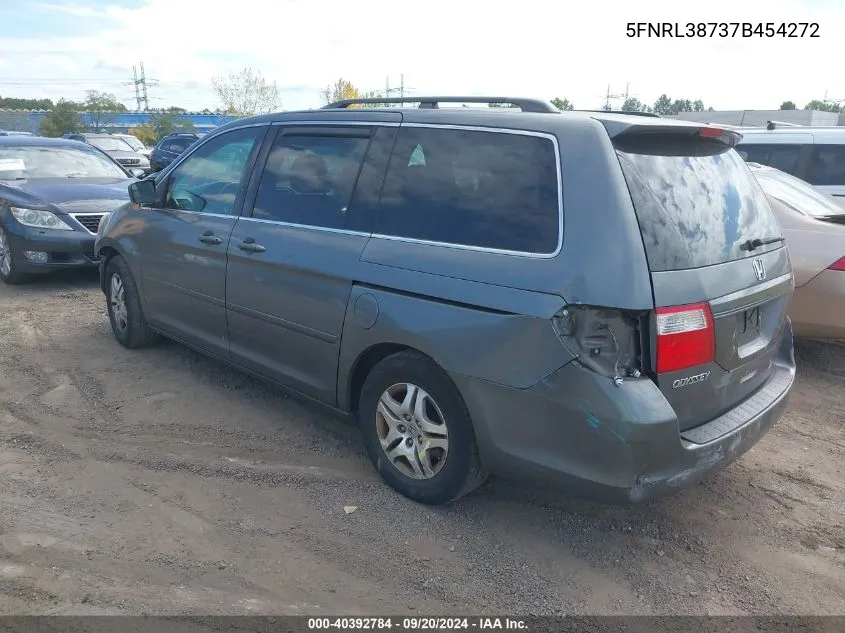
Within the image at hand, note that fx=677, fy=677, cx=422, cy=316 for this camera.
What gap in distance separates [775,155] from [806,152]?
33cm

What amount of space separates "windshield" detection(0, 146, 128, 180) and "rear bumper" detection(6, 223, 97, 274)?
126 cm

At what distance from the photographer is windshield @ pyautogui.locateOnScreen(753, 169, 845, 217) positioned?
5.46 meters

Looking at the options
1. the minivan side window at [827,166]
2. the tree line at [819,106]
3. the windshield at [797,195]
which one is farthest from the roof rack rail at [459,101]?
the tree line at [819,106]

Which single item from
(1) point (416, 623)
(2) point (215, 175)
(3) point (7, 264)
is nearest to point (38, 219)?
(3) point (7, 264)

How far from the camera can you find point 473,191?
3.07 meters

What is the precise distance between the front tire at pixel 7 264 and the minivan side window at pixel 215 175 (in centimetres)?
384

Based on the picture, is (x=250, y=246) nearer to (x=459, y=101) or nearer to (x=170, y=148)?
(x=459, y=101)

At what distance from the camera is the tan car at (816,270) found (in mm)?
4961

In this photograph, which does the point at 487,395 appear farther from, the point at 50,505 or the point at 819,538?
the point at 50,505

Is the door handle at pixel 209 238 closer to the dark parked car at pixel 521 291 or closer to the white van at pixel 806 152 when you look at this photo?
the dark parked car at pixel 521 291

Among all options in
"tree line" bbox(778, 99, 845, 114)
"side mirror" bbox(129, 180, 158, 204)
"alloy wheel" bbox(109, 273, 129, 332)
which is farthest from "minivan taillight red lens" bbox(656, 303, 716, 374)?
"tree line" bbox(778, 99, 845, 114)

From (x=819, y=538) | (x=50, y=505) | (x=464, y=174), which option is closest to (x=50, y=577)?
(x=50, y=505)

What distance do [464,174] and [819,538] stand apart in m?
2.39

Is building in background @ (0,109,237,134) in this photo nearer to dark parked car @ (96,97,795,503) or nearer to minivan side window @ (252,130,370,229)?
minivan side window @ (252,130,370,229)
